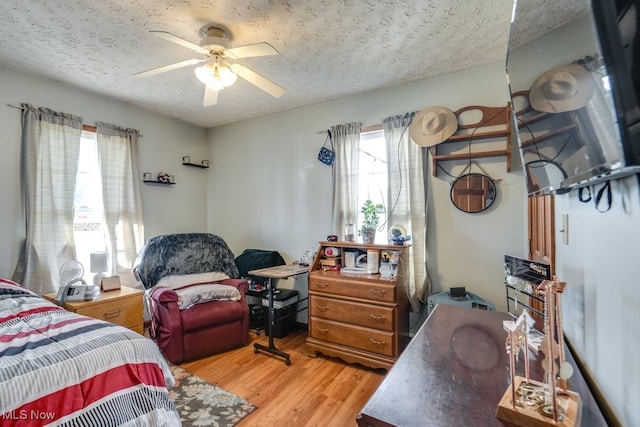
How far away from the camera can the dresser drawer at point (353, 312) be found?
2391 millimetres

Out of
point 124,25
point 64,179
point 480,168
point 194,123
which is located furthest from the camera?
point 194,123

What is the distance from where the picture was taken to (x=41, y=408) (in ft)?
3.56

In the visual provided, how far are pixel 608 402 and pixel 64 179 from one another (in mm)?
3937

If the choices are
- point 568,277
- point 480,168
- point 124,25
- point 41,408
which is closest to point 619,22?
point 568,277

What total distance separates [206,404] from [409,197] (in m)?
2.35

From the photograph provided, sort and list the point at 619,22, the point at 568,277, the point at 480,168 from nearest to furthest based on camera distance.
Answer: the point at 619,22 < the point at 568,277 < the point at 480,168

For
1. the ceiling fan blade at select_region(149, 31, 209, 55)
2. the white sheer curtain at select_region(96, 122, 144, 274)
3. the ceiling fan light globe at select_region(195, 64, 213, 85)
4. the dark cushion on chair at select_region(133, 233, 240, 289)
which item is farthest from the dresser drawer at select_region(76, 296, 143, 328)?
the ceiling fan blade at select_region(149, 31, 209, 55)

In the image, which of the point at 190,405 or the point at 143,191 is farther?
the point at 143,191

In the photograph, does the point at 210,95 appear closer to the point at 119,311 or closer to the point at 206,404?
the point at 119,311

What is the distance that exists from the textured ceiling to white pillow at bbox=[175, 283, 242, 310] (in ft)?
6.61

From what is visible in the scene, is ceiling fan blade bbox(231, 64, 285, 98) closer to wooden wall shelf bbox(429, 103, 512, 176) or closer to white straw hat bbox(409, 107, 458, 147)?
white straw hat bbox(409, 107, 458, 147)

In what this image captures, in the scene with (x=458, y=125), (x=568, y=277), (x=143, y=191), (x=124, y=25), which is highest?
(x=124, y=25)

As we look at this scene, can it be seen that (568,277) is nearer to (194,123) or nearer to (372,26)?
(372,26)

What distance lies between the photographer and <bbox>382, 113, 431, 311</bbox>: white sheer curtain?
2.71m
